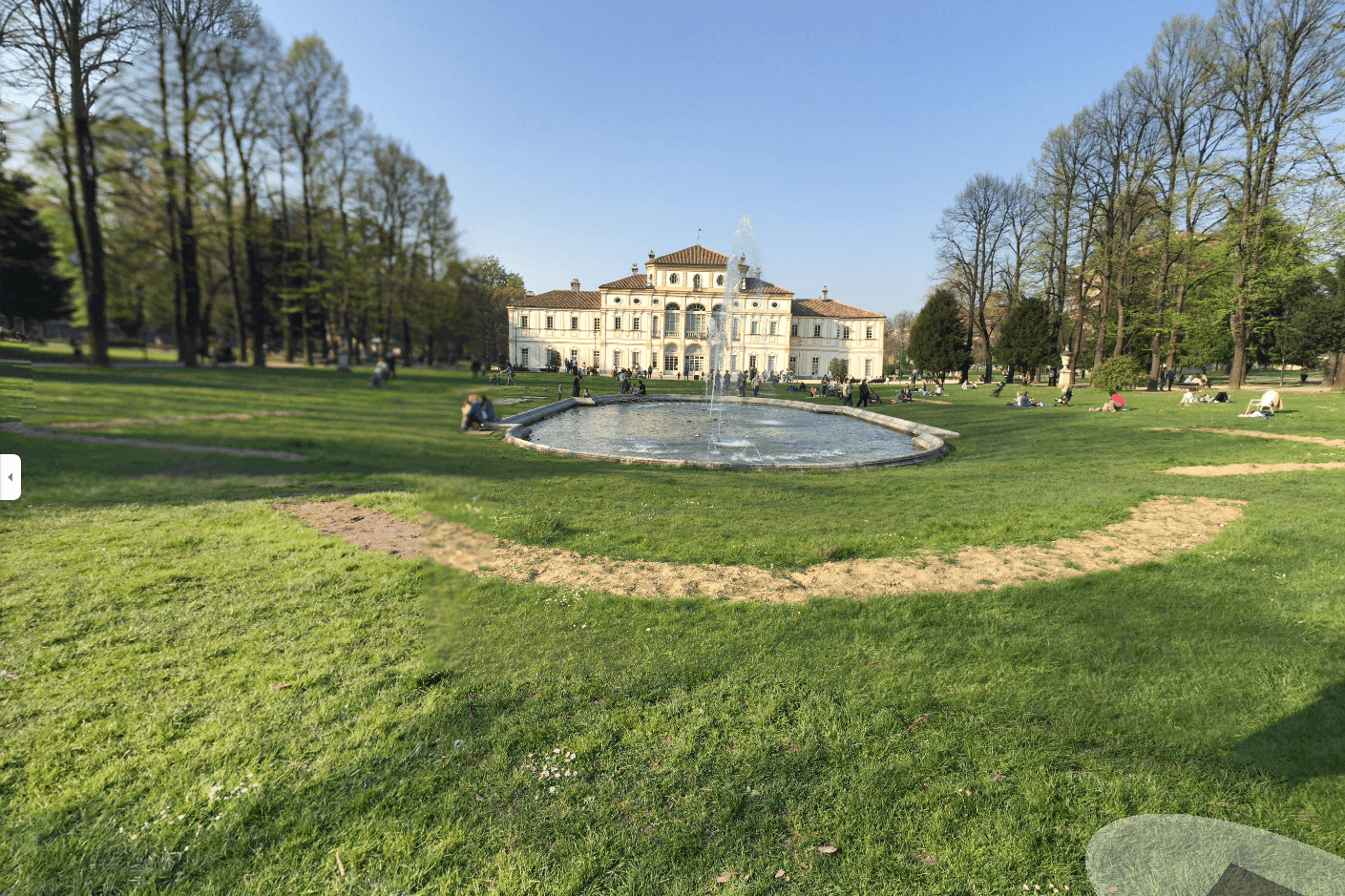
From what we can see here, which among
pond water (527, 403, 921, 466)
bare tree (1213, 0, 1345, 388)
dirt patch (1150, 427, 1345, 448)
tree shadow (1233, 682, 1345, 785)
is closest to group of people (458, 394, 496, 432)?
tree shadow (1233, 682, 1345, 785)

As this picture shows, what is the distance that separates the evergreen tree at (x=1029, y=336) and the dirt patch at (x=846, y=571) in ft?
152

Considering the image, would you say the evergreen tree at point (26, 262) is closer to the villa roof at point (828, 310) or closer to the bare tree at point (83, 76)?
the bare tree at point (83, 76)

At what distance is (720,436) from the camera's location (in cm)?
1880

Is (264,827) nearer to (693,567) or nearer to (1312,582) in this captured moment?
(693,567)

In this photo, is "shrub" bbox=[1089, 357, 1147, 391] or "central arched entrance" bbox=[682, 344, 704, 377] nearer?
"shrub" bbox=[1089, 357, 1147, 391]

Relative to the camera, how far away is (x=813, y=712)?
4051 millimetres

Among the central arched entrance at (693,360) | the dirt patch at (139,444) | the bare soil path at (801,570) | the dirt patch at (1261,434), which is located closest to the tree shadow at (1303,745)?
the bare soil path at (801,570)

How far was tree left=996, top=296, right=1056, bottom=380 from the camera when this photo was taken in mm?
47062

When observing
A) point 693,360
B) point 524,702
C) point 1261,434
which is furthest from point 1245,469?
point 693,360

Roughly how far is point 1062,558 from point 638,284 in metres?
68.9

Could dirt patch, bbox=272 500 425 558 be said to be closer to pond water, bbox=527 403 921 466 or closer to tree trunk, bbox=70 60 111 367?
pond water, bbox=527 403 921 466

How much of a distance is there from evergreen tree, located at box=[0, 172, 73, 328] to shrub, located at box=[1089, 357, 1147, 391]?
42.8 meters

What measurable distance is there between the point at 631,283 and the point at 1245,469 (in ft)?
215

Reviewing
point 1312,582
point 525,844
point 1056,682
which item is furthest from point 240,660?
point 1312,582
